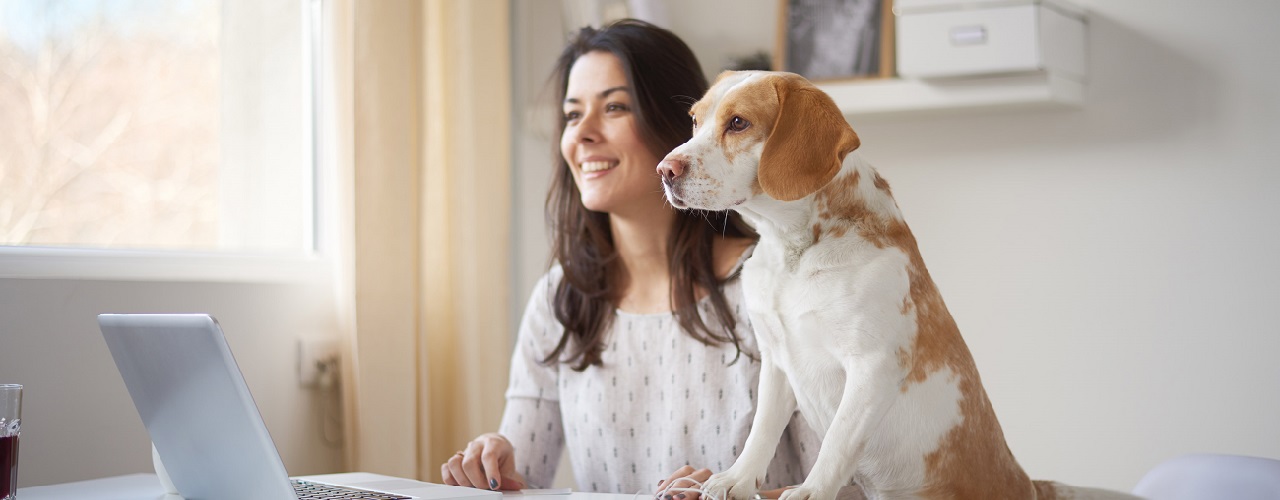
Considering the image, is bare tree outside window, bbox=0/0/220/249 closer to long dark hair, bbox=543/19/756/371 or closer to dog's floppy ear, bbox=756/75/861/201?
long dark hair, bbox=543/19/756/371

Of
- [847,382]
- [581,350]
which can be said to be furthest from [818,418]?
[581,350]

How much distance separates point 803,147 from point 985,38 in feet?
3.90

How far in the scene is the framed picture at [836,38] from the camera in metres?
2.11

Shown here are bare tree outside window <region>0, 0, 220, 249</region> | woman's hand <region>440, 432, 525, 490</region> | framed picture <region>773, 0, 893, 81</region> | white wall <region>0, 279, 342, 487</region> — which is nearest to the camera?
woman's hand <region>440, 432, 525, 490</region>

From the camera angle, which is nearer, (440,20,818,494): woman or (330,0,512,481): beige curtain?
(440,20,818,494): woman

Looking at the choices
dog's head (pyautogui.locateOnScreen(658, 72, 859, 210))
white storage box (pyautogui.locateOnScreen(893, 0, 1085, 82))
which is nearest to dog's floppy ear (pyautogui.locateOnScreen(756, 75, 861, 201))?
dog's head (pyautogui.locateOnScreen(658, 72, 859, 210))

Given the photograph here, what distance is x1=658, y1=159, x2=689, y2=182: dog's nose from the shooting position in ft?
2.89

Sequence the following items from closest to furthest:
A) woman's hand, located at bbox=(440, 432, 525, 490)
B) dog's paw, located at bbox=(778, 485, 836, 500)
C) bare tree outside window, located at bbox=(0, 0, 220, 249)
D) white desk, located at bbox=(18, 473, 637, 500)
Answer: dog's paw, located at bbox=(778, 485, 836, 500) → white desk, located at bbox=(18, 473, 637, 500) → woman's hand, located at bbox=(440, 432, 525, 490) → bare tree outside window, located at bbox=(0, 0, 220, 249)

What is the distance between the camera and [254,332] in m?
1.88

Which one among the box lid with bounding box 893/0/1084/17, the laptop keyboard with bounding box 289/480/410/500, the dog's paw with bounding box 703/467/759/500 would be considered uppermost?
the box lid with bounding box 893/0/1084/17

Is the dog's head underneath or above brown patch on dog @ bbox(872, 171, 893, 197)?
above

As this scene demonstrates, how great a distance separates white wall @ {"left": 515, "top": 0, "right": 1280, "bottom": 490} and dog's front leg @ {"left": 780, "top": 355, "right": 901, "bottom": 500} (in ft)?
4.65

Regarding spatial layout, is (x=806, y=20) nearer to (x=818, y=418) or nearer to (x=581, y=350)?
(x=581, y=350)

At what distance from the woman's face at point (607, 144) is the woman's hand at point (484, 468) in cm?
40
